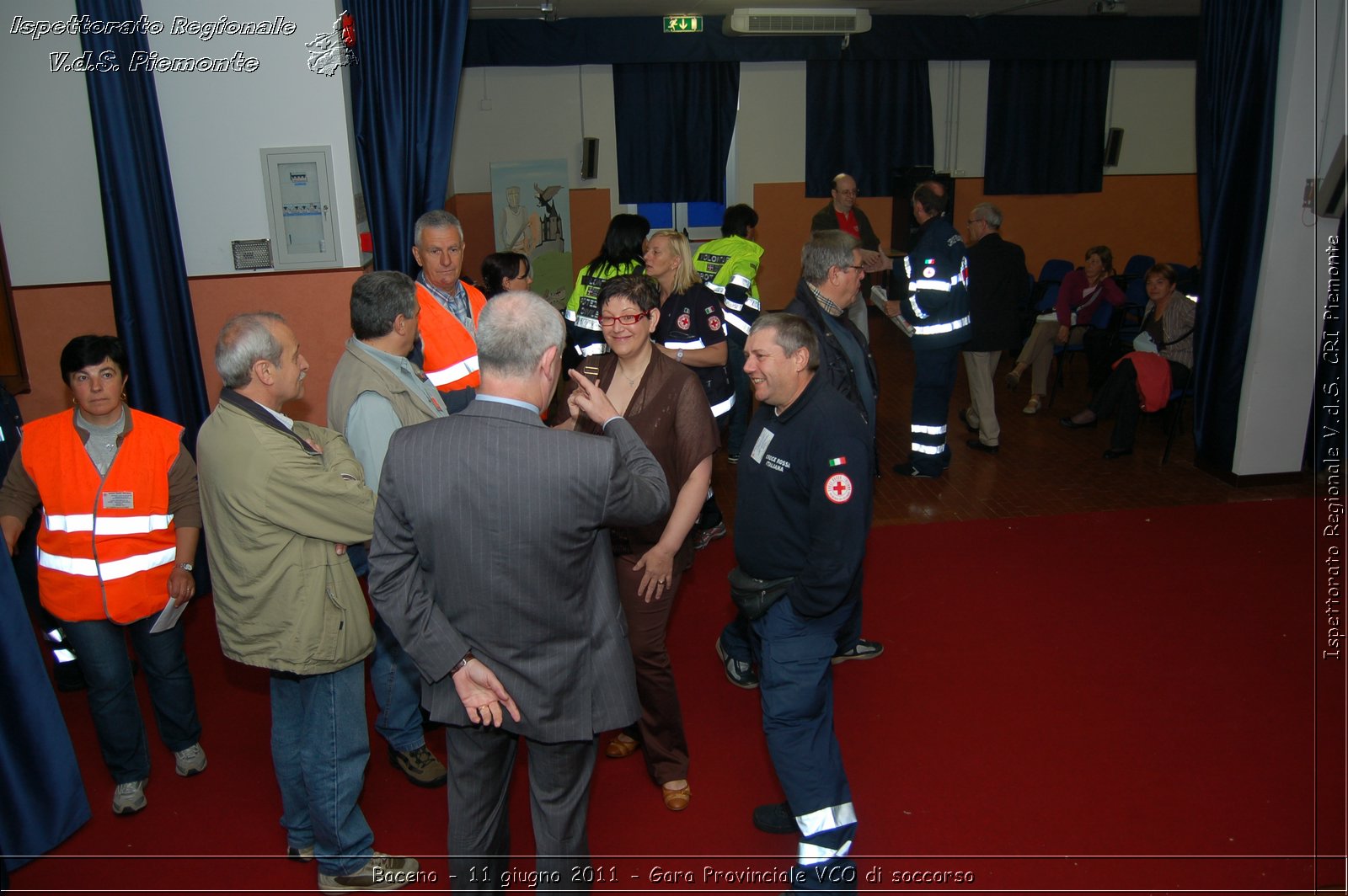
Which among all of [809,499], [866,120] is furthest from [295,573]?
[866,120]

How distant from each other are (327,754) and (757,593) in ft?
4.33

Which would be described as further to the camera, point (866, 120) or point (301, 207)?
point (866, 120)

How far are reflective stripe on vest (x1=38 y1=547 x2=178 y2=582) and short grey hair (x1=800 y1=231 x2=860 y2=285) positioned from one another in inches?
102

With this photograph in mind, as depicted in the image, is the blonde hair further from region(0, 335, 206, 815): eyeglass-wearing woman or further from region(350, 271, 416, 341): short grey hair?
region(0, 335, 206, 815): eyeglass-wearing woman

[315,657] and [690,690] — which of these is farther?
[690,690]

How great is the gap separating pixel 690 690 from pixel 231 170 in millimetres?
3283

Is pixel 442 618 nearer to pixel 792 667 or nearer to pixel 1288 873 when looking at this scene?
pixel 792 667

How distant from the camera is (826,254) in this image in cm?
389

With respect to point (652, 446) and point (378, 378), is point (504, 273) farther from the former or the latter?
point (652, 446)

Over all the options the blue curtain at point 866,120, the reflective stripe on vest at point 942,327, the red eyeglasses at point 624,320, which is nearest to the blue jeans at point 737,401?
the reflective stripe on vest at point 942,327

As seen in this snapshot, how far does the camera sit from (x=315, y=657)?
263 cm

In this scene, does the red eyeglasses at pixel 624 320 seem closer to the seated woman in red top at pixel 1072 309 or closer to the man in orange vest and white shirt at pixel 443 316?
the man in orange vest and white shirt at pixel 443 316

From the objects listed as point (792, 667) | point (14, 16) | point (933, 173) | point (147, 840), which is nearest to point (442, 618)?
point (792, 667)

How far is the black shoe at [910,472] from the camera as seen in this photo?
6277 mm
